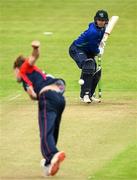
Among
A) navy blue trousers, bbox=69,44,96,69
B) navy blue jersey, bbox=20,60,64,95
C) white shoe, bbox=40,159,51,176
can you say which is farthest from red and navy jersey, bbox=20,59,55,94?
navy blue trousers, bbox=69,44,96,69

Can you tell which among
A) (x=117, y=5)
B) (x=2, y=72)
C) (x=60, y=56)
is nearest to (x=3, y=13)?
(x=117, y=5)

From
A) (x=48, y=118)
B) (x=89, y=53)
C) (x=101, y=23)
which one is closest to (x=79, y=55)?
(x=89, y=53)

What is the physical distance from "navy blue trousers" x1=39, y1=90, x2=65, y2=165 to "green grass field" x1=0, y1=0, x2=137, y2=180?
542mm

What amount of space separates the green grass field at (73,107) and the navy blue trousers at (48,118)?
54cm

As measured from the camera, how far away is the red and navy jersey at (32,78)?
1349cm

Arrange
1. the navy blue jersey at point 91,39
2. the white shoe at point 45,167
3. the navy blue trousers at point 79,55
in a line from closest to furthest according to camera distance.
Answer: the white shoe at point 45,167 → the navy blue jersey at point 91,39 → the navy blue trousers at point 79,55

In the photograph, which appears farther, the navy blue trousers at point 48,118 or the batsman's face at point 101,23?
the batsman's face at point 101,23

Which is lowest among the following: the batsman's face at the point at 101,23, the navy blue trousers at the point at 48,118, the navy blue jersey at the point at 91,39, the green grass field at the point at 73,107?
the green grass field at the point at 73,107

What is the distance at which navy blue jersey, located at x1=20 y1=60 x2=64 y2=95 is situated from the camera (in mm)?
13492

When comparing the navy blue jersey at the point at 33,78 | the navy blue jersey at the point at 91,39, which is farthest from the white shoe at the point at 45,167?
the navy blue jersey at the point at 91,39

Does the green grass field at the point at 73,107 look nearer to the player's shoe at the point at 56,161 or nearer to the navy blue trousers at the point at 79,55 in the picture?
the player's shoe at the point at 56,161

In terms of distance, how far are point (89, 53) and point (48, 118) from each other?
6.78 meters

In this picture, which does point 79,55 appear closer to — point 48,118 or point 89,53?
point 89,53

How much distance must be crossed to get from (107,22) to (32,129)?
3778mm
